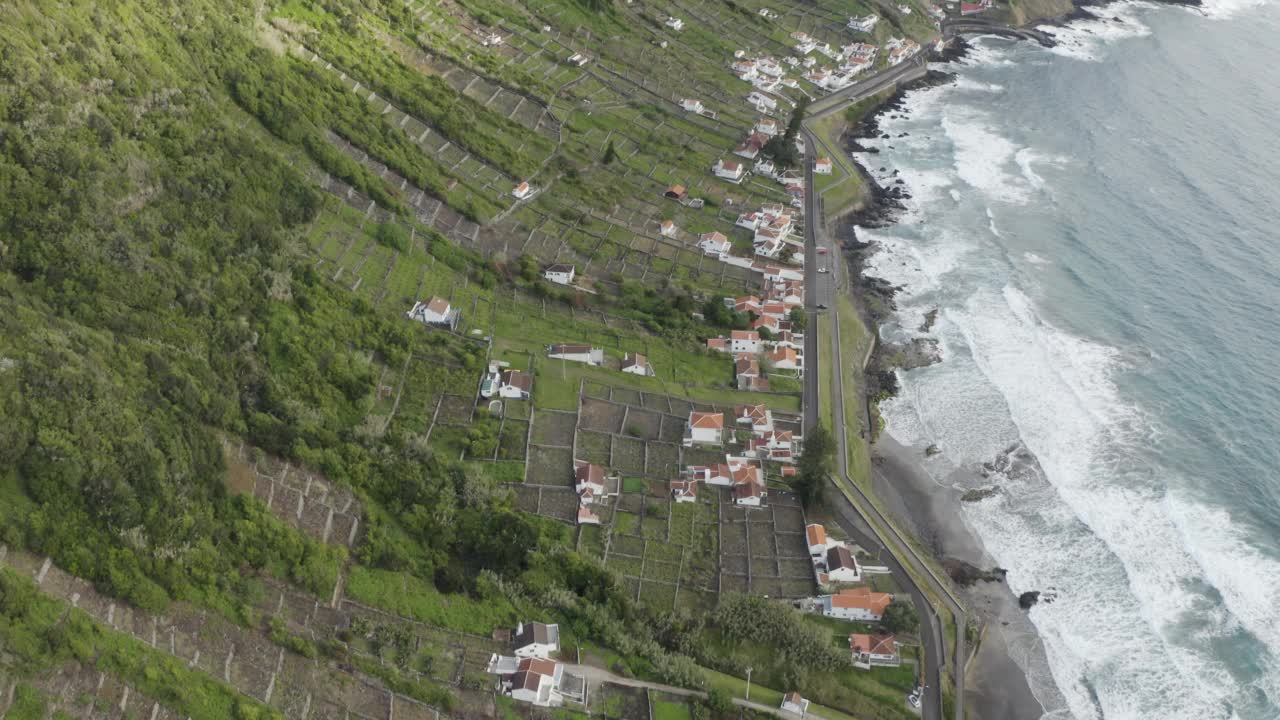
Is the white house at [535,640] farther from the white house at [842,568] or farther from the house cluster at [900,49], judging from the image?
the house cluster at [900,49]

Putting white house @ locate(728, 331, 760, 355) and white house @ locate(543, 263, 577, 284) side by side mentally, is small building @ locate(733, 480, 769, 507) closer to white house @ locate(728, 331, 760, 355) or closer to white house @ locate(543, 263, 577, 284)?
white house @ locate(728, 331, 760, 355)

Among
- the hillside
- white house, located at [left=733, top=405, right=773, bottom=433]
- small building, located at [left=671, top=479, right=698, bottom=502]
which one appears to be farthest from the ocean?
small building, located at [left=671, top=479, right=698, bottom=502]

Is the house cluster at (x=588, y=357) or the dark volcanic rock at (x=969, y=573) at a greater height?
the house cluster at (x=588, y=357)

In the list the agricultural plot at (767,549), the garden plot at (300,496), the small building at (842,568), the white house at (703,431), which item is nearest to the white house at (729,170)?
the white house at (703,431)

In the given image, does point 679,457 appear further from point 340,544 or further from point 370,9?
point 370,9

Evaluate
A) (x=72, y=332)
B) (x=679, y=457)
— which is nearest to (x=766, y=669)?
(x=679, y=457)

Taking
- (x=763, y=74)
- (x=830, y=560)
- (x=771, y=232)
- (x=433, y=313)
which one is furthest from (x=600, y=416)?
(x=763, y=74)
